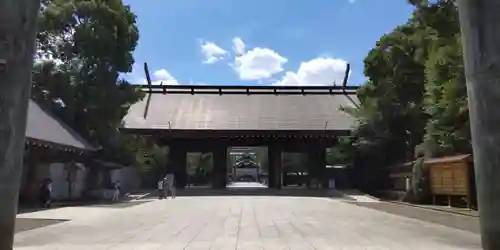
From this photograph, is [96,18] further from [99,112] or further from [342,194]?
[342,194]

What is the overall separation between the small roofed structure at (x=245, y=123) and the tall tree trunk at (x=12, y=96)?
95.7ft

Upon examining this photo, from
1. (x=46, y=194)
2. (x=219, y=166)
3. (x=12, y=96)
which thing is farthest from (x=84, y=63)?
(x=12, y=96)

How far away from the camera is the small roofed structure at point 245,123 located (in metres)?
33.4

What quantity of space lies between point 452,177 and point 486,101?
17347 mm

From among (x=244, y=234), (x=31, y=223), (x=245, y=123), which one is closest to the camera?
(x=244, y=234)

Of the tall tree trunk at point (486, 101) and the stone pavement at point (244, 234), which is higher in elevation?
the tall tree trunk at point (486, 101)

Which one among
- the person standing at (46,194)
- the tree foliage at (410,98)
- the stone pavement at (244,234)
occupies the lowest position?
the stone pavement at (244,234)

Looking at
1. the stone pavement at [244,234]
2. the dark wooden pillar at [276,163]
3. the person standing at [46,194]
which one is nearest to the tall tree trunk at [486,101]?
the stone pavement at [244,234]

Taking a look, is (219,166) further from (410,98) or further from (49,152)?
(49,152)

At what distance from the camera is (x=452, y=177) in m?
20.0

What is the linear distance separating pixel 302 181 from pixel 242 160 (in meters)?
23.5

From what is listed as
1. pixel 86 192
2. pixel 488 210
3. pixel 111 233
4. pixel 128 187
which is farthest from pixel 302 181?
pixel 488 210

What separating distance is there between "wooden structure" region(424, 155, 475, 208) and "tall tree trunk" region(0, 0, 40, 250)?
1711cm

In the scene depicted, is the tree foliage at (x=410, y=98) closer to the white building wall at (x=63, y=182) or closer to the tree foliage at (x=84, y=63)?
the tree foliage at (x=84, y=63)
